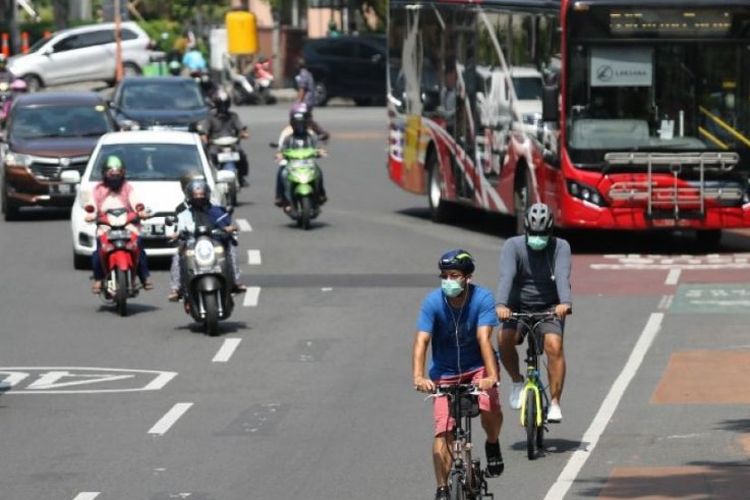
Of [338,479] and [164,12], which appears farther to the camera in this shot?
[164,12]

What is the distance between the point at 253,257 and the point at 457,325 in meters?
15.1

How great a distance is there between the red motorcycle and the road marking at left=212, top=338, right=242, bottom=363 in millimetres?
1913

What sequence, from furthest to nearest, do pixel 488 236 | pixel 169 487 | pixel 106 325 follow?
pixel 488 236 < pixel 106 325 < pixel 169 487

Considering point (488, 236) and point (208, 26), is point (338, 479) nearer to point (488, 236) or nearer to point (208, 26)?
point (488, 236)

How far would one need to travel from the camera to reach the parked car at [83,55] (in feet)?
194

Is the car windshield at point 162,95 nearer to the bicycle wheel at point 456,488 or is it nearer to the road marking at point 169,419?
the road marking at point 169,419

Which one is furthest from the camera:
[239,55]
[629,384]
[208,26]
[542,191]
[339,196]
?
[208,26]

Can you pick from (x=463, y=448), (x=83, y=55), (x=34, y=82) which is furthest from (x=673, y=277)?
(x=83, y=55)

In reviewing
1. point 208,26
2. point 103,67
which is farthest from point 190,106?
point 208,26

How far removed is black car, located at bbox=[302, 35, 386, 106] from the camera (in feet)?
204

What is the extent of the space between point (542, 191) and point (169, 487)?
14.1 metres

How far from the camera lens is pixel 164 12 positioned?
89.4 meters

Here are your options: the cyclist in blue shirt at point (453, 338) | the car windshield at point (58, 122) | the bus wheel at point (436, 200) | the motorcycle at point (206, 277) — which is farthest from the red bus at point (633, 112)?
the cyclist in blue shirt at point (453, 338)

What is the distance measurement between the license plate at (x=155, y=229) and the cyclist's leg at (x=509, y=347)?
10.8 metres
